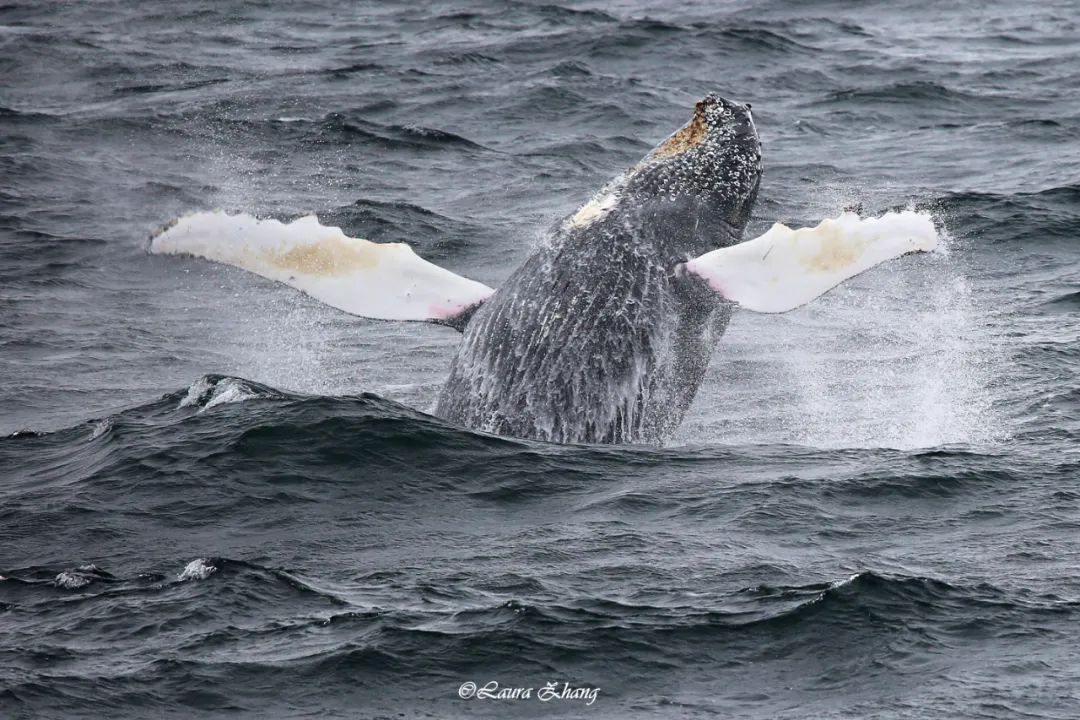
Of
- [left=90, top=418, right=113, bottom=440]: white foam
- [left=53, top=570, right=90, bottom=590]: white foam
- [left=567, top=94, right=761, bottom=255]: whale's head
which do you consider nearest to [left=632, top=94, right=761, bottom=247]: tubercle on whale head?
[left=567, top=94, right=761, bottom=255]: whale's head

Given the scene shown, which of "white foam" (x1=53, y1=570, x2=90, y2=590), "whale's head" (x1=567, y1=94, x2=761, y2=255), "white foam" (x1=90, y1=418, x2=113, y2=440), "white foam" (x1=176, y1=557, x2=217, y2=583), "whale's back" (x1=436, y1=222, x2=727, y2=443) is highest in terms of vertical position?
"whale's head" (x1=567, y1=94, x2=761, y2=255)

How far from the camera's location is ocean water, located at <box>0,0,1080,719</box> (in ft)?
31.4

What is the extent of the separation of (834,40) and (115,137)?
59.4 feet

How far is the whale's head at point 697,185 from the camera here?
47.5ft

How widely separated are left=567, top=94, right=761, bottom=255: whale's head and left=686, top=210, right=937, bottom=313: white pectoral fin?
0.60 m

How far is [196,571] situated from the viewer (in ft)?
35.3

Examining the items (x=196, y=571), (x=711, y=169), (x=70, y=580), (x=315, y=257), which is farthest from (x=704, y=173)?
(x=70, y=580)

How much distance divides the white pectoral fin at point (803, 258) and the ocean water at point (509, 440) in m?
1.51

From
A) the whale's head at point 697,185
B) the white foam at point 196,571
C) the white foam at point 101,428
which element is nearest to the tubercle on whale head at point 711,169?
the whale's head at point 697,185

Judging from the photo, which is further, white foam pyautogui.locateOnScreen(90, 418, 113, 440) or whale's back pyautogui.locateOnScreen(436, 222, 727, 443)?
white foam pyautogui.locateOnScreen(90, 418, 113, 440)

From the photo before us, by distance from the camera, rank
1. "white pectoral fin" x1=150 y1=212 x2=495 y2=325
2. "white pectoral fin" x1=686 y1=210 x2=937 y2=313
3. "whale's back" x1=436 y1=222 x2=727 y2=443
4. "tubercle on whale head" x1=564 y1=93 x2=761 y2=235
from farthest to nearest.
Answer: "white pectoral fin" x1=150 y1=212 x2=495 y2=325, "tubercle on whale head" x1=564 y1=93 x2=761 y2=235, "white pectoral fin" x1=686 y1=210 x2=937 y2=313, "whale's back" x1=436 y1=222 x2=727 y2=443

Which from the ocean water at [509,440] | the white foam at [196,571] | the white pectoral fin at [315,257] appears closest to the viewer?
the ocean water at [509,440]

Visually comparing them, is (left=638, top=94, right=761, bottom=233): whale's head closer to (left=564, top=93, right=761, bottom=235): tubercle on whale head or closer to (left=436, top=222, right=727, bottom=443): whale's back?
(left=564, top=93, right=761, bottom=235): tubercle on whale head

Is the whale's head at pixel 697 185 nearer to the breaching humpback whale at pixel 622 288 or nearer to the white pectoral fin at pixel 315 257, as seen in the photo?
the breaching humpback whale at pixel 622 288
